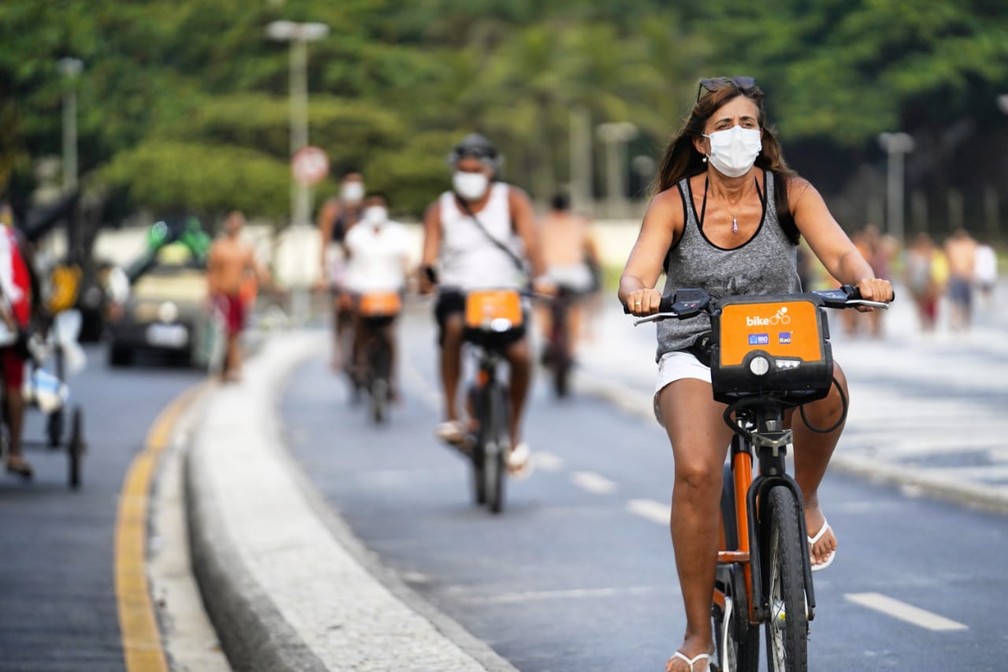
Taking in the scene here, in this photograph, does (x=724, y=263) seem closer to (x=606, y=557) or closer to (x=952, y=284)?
(x=606, y=557)

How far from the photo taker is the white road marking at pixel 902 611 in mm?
7168

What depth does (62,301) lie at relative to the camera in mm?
12477

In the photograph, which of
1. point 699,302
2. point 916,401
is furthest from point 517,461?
point 916,401

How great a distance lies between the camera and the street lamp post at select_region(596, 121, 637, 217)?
282ft

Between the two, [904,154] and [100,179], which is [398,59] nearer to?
[100,179]

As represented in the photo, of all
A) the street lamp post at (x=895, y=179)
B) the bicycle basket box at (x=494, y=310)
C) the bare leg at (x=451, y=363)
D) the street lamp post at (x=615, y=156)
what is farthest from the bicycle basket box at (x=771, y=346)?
the street lamp post at (x=615, y=156)

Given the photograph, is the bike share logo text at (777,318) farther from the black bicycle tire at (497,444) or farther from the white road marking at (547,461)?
the white road marking at (547,461)

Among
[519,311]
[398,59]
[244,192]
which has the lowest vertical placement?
[519,311]

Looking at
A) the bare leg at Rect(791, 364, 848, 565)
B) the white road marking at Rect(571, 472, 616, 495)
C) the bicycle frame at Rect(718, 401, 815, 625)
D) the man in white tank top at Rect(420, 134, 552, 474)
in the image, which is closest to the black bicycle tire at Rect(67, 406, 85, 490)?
the man in white tank top at Rect(420, 134, 552, 474)

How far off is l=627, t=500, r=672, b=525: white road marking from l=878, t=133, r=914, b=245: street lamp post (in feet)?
238

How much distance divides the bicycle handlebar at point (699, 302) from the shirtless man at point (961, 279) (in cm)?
2805

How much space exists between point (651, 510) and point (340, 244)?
7.99 m

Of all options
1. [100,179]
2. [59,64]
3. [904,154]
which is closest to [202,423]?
[59,64]

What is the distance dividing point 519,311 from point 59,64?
3860 cm
